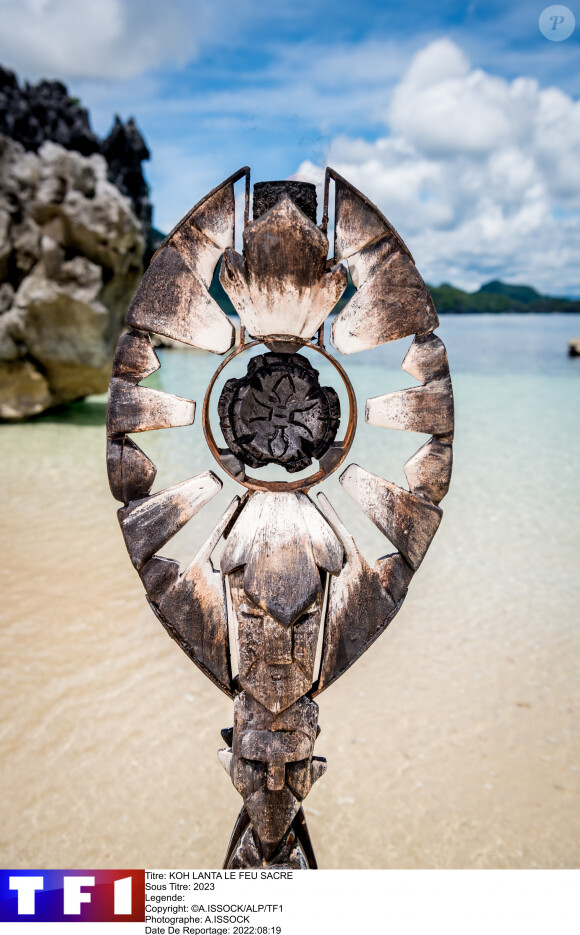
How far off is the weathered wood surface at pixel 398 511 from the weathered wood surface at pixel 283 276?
0.33 metres

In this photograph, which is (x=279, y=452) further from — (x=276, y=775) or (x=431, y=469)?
(x=276, y=775)

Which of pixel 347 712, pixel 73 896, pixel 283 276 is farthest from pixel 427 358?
pixel 347 712

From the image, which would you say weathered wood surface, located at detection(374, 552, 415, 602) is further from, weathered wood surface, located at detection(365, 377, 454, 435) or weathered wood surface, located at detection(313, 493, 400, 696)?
weathered wood surface, located at detection(365, 377, 454, 435)

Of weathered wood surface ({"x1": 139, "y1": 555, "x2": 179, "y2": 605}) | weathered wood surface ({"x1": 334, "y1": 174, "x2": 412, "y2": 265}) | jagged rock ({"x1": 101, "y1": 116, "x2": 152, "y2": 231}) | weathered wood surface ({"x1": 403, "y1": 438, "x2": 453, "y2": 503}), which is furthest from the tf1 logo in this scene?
jagged rock ({"x1": 101, "y1": 116, "x2": 152, "y2": 231})

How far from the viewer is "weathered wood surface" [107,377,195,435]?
1390mm

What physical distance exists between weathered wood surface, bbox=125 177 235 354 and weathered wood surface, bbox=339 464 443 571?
406 mm

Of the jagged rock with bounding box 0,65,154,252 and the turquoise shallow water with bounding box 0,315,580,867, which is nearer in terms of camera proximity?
the turquoise shallow water with bounding box 0,315,580,867

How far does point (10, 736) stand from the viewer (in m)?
3.12

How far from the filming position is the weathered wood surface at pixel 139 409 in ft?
4.56

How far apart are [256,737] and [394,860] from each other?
1.53 metres

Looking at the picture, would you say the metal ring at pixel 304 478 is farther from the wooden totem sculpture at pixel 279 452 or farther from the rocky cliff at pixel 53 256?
the rocky cliff at pixel 53 256

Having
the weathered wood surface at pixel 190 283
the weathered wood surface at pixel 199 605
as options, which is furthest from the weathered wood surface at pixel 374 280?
the weathered wood surface at pixel 199 605

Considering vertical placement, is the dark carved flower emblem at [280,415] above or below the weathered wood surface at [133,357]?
below

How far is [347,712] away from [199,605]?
7.26ft
